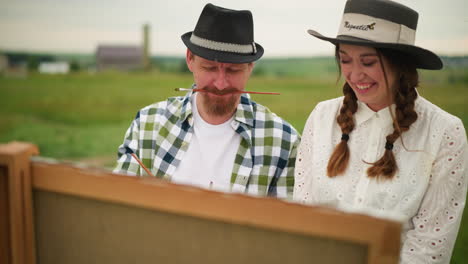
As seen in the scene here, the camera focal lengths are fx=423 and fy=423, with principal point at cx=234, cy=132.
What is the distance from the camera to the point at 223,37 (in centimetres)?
230

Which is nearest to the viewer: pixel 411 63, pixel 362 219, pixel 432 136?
pixel 362 219

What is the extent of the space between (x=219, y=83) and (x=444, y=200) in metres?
1.21

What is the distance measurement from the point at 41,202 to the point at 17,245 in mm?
116

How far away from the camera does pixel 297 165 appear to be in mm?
2160

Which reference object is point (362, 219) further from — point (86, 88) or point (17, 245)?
point (86, 88)

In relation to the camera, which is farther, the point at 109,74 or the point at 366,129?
the point at 109,74

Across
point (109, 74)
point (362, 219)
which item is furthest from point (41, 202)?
point (109, 74)

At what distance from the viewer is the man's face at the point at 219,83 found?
7.43 ft

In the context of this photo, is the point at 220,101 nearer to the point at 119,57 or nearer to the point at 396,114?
the point at 396,114

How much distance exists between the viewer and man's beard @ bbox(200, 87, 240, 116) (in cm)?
227

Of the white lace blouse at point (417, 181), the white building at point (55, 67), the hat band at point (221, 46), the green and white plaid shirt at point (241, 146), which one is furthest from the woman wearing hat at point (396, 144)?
the white building at point (55, 67)

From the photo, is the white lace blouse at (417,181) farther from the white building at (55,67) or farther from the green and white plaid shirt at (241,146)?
the white building at (55,67)

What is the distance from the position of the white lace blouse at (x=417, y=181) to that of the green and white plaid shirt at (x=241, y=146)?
14.7 inches

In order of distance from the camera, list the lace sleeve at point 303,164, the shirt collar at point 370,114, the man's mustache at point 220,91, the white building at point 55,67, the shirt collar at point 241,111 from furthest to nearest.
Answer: the white building at point 55,67 → the shirt collar at point 241,111 → the man's mustache at point 220,91 → the lace sleeve at point 303,164 → the shirt collar at point 370,114
